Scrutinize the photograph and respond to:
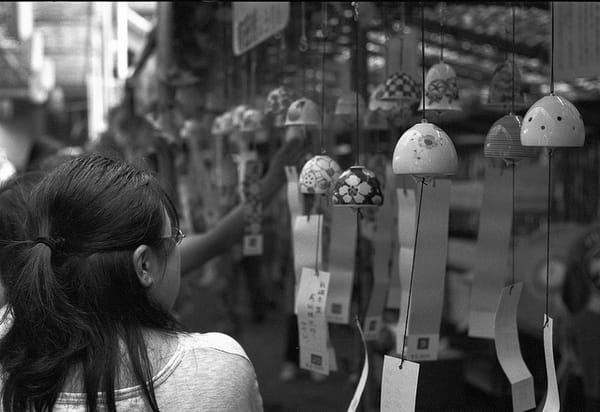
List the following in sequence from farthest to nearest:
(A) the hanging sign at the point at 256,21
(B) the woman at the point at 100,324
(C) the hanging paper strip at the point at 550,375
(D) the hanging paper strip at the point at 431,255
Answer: (A) the hanging sign at the point at 256,21, (D) the hanging paper strip at the point at 431,255, (C) the hanging paper strip at the point at 550,375, (B) the woman at the point at 100,324

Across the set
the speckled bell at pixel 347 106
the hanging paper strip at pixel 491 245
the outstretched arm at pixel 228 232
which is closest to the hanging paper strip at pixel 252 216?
the outstretched arm at pixel 228 232

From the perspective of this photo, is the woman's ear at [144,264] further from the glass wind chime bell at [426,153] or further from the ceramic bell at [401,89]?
the ceramic bell at [401,89]

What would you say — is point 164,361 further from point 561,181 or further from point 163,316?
point 561,181

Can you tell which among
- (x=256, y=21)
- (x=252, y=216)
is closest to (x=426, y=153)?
(x=252, y=216)

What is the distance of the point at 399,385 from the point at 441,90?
58 centimetres

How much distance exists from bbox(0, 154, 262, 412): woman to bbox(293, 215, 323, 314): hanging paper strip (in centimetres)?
53

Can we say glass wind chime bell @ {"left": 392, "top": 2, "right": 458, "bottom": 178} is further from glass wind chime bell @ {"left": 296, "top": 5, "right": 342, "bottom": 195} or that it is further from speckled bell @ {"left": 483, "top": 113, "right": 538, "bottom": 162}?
glass wind chime bell @ {"left": 296, "top": 5, "right": 342, "bottom": 195}

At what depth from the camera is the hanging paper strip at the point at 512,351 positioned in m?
1.32

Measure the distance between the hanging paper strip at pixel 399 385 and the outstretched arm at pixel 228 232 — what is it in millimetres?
893

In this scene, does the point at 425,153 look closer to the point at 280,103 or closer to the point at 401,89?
the point at 401,89

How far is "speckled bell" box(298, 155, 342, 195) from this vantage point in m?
1.51

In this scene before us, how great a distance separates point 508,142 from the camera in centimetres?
131

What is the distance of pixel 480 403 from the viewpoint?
64.2 inches

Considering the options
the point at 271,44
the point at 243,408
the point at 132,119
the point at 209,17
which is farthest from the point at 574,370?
the point at 132,119
